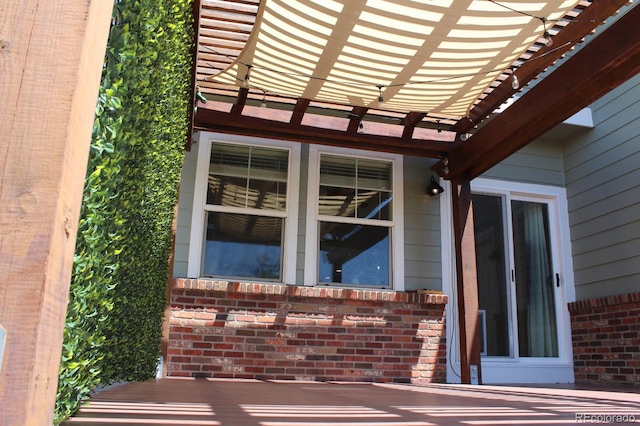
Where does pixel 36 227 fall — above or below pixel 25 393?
above

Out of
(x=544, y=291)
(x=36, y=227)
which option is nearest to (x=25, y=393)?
(x=36, y=227)

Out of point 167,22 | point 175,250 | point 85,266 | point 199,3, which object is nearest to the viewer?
point 85,266

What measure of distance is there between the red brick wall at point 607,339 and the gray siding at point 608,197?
188 millimetres

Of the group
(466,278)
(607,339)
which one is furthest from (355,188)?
(607,339)

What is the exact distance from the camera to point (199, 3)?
11.5ft

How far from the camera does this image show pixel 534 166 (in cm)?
666

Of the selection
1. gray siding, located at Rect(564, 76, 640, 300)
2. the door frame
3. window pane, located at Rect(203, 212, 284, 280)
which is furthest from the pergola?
gray siding, located at Rect(564, 76, 640, 300)

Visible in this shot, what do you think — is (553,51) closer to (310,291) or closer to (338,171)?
(338,171)

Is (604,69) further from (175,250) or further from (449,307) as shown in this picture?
(175,250)

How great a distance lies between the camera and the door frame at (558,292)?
19.1 feet

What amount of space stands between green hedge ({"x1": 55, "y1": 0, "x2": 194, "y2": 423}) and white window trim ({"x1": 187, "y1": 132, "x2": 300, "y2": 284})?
162 centimetres

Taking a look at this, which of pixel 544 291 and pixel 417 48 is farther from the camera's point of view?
pixel 544 291

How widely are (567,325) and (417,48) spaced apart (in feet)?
13.9

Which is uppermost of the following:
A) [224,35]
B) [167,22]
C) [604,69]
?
[224,35]
